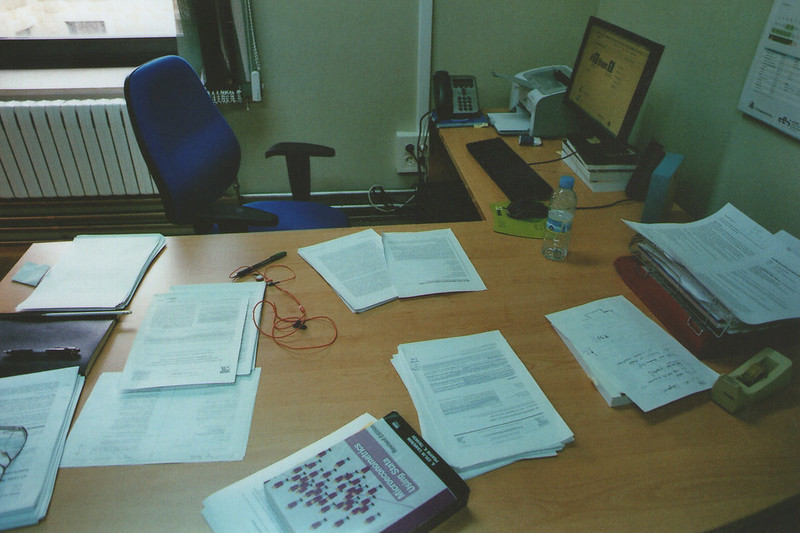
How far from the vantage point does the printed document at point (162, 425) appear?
86 cm

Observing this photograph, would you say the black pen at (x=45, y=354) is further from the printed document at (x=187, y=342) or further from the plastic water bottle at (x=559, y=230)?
the plastic water bottle at (x=559, y=230)

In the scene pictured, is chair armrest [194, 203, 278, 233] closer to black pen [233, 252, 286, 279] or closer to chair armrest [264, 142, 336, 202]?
black pen [233, 252, 286, 279]

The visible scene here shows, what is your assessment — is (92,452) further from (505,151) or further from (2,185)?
(2,185)

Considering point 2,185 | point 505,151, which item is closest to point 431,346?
point 505,151

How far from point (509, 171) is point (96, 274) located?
1325 mm

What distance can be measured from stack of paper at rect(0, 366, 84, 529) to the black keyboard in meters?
1.31

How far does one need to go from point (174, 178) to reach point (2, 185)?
159cm

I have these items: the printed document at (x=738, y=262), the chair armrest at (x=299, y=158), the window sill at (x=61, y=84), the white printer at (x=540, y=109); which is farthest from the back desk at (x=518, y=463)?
the window sill at (x=61, y=84)

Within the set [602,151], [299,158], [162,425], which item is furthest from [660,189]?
[162,425]

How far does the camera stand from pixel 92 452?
861 millimetres

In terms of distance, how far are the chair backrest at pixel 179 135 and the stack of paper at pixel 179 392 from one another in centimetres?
52

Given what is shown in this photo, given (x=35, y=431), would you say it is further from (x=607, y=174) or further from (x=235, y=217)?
(x=607, y=174)

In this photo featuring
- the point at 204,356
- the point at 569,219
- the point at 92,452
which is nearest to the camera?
the point at 92,452

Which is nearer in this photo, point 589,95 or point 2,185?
point 589,95
